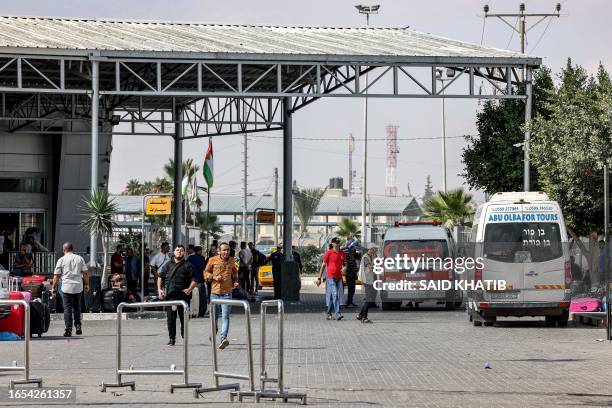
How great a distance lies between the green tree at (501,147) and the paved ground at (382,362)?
51.5ft

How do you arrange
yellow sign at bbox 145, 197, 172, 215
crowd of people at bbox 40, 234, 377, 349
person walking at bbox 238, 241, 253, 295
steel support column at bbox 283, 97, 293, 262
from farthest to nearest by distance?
person walking at bbox 238, 241, 253, 295
steel support column at bbox 283, 97, 293, 262
yellow sign at bbox 145, 197, 172, 215
crowd of people at bbox 40, 234, 377, 349

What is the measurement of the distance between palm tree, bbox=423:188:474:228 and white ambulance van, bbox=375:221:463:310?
21585 millimetres

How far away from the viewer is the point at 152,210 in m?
30.3

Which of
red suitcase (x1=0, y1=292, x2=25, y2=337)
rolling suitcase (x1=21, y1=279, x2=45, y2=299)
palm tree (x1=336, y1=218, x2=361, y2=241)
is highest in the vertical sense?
palm tree (x1=336, y1=218, x2=361, y2=241)

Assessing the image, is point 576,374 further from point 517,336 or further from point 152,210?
point 152,210

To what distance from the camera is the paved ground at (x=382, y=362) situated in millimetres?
13711

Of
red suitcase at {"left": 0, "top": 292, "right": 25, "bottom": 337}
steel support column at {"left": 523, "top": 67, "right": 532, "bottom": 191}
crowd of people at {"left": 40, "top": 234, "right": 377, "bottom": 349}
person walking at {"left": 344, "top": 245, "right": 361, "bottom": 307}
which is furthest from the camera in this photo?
person walking at {"left": 344, "top": 245, "right": 361, "bottom": 307}

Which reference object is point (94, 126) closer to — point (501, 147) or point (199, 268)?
point (199, 268)

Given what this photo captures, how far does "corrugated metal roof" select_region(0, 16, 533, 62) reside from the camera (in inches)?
1242

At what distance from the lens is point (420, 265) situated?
108ft

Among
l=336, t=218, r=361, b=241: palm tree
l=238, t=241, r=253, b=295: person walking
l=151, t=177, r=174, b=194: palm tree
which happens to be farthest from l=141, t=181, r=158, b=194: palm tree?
l=238, t=241, r=253, b=295: person walking

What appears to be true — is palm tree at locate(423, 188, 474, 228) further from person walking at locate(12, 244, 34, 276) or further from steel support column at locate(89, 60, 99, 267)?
steel support column at locate(89, 60, 99, 267)

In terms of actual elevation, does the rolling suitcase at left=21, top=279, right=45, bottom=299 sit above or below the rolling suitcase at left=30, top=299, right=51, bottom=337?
above

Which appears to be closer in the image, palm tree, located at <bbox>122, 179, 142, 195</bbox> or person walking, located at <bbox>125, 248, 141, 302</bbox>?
person walking, located at <bbox>125, 248, 141, 302</bbox>
